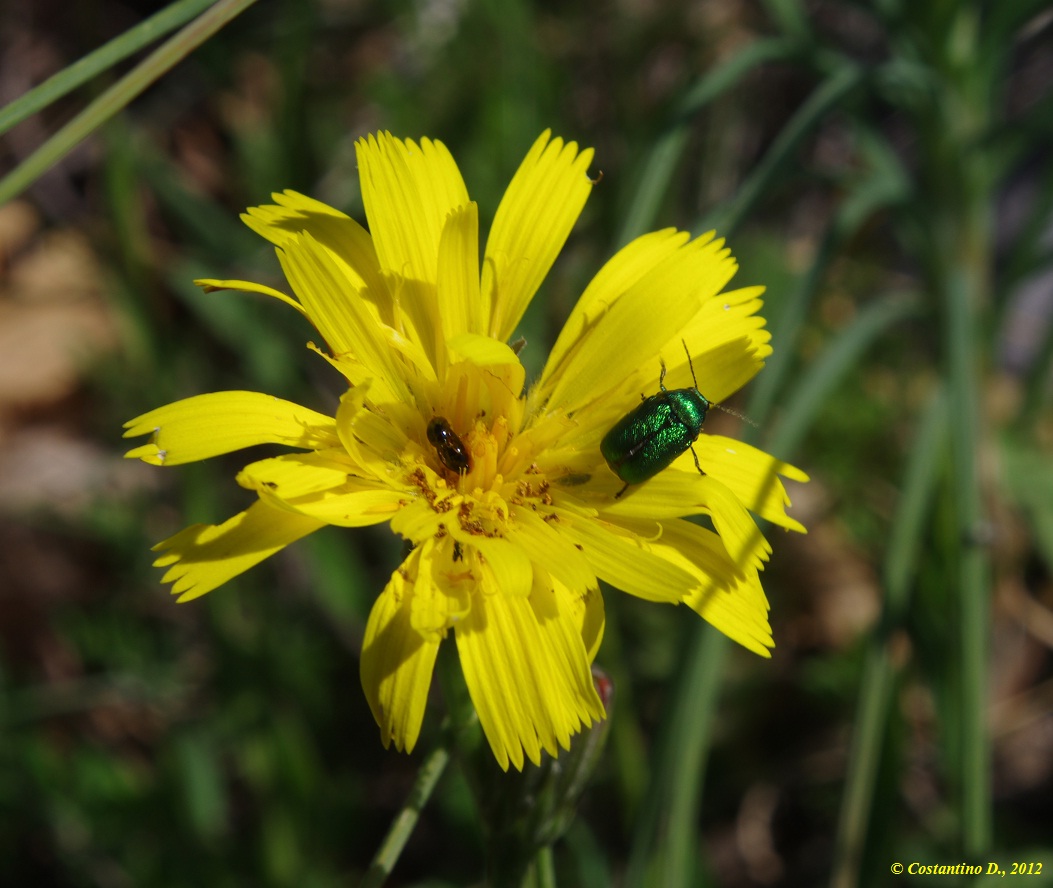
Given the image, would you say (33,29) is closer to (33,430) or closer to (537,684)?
(33,430)

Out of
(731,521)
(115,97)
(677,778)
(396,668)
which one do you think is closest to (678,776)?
(677,778)

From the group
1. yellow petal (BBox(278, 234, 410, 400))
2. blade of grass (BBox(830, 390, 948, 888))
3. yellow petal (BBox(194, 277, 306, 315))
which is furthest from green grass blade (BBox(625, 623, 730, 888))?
yellow petal (BBox(194, 277, 306, 315))

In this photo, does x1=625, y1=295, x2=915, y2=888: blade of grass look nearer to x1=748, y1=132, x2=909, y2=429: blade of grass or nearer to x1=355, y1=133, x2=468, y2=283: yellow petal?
x1=748, y1=132, x2=909, y2=429: blade of grass

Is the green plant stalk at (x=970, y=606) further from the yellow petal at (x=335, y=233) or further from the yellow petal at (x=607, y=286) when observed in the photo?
the yellow petal at (x=335, y=233)

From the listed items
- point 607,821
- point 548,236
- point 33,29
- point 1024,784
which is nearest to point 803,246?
point 1024,784
